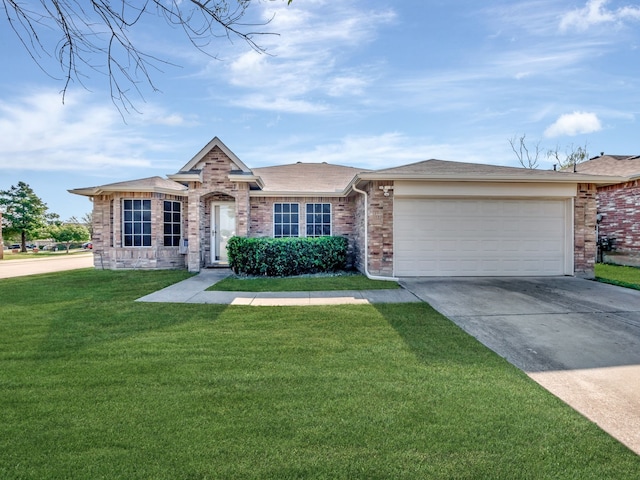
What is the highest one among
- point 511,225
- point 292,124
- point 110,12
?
point 292,124

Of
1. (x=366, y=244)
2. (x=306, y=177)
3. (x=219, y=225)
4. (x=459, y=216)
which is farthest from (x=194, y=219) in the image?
(x=459, y=216)

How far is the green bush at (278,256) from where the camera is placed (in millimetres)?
10992

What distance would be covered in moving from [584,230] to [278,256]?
934cm

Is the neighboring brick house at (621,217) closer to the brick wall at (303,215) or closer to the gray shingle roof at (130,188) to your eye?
the brick wall at (303,215)

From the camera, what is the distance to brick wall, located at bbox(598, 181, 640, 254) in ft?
42.6

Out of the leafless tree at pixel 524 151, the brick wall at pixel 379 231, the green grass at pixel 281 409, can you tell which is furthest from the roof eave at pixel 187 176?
the leafless tree at pixel 524 151

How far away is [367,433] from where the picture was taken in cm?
247

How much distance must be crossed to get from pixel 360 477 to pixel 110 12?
3747mm

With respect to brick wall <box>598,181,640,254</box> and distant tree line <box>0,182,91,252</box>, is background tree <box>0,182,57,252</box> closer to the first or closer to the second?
distant tree line <box>0,182,91,252</box>

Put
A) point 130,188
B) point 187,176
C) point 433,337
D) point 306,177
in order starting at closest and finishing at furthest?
point 433,337 < point 187,176 < point 130,188 < point 306,177

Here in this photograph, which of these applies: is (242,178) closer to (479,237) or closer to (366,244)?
(366,244)

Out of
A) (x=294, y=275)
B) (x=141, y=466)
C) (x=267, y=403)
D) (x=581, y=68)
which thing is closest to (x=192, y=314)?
(x=267, y=403)

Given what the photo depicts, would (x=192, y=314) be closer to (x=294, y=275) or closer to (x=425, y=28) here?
(x=294, y=275)

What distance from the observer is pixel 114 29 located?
2.75m
